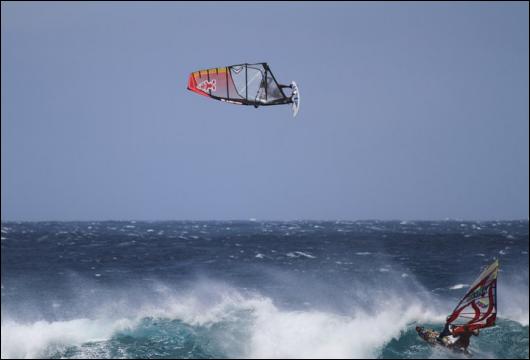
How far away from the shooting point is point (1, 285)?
3516 centimetres

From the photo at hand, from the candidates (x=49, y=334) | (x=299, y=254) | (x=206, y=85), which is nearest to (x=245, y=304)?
(x=49, y=334)

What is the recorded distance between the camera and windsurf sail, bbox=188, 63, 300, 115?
17.5 m

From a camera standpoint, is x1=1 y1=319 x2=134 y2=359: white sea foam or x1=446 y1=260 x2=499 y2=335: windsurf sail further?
x1=1 y1=319 x2=134 y2=359: white sea foam

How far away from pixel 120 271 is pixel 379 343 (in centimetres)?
2271

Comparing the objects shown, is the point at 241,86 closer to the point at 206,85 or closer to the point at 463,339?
the point at 206,85

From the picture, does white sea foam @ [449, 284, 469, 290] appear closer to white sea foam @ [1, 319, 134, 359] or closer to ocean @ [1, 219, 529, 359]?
ocean @ [1, 219, 529, 359]

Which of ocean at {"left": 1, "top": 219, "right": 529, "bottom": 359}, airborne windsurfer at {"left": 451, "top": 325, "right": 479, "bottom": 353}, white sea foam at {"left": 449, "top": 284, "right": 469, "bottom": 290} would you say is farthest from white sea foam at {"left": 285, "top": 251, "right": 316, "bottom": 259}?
airborne windsurfer at {"left": 451, "top": 325, "right": 479, "bottom": 353}

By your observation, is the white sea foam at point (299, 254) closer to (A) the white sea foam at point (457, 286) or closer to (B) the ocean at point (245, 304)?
(B) the ocean at point (245, 304)

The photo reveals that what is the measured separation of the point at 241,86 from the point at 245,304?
13882 mm

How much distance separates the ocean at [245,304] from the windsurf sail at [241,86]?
9281 millimetres

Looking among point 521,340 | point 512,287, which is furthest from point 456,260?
point 521,340

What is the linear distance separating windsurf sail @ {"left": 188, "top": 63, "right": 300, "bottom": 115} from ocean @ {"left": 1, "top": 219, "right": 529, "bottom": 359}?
928 cm

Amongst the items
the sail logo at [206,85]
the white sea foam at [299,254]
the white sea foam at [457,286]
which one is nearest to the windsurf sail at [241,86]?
the sail logo at [206,85]

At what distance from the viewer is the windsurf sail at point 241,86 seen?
17.5 metres
